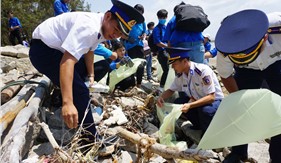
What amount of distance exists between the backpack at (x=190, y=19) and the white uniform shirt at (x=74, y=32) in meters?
1.86

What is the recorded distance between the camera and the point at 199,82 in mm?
3160

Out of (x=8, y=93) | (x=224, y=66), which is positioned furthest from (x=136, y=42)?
(x=224, y=66)

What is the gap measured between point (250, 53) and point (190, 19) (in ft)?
6.80

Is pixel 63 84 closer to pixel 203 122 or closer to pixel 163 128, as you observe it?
pixel 163 128

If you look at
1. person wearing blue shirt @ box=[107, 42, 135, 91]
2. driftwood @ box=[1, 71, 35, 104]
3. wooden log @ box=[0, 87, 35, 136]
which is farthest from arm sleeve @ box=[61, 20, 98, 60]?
person wearing blue shirt @ box=[107, 42, 135, 91]

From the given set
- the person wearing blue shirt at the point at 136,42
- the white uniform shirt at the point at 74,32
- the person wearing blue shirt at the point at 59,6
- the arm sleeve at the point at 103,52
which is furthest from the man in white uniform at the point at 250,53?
the person wearing blue shirt at the point at 59,6

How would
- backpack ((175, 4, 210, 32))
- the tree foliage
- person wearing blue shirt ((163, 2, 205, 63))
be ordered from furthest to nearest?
the tree foliage
person wearing blue shirt ((163, 2, 205, 63))
backpack ((175, 4, 210, 32))

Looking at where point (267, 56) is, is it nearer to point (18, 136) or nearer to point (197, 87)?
point (197, 87)

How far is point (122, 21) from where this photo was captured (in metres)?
2.29

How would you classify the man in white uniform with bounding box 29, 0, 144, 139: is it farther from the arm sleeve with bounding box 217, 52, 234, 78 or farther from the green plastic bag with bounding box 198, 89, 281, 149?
the green plastic bag with bounding box 198, 89, 281, 149


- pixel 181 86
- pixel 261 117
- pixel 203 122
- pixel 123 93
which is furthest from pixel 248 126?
pixel 123 93

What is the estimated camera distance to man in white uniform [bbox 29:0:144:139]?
2.12 meters

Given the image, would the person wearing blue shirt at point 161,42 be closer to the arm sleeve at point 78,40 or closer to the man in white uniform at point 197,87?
the man in white uniform at point 197,87

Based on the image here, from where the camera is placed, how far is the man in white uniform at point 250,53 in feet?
6.72
